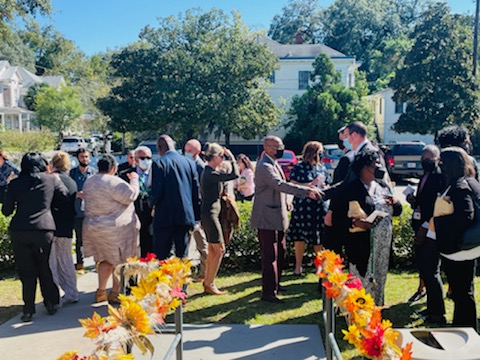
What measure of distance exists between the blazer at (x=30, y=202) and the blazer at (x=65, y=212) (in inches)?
11.9

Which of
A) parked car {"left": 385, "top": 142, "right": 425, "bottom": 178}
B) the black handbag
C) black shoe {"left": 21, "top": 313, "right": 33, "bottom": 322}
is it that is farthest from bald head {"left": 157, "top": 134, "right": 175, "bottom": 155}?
parked car {"left": 385, "top": 142, "right": 425, "bottom": 178}

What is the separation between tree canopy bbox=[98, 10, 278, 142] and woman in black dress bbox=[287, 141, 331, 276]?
2250 cm

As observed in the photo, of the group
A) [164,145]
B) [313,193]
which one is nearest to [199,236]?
[164,145]

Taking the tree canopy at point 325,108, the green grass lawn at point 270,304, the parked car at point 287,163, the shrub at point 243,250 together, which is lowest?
the green grass lawn at point 270,304

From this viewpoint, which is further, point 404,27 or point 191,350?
point 404,27

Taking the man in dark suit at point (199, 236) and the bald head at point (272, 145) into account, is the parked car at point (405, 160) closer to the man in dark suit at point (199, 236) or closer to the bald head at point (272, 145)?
the man in dark suit at point (199, 236)

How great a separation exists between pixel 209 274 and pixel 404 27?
71166 millimetres

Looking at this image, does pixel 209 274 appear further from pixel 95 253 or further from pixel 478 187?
pixel 478 187

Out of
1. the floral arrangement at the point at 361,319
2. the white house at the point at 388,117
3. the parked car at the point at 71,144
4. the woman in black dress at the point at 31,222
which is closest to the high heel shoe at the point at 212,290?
the woman in black dress at the point at 31,222

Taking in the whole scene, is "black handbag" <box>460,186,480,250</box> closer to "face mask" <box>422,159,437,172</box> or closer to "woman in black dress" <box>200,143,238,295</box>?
"face mask" <box>422,159,437,172</box>

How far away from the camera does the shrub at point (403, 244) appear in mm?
7320

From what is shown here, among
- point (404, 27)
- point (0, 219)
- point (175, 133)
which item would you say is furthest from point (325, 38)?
point (0, 219)

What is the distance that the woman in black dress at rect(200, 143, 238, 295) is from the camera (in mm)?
5832

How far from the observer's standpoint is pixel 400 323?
520 cm
